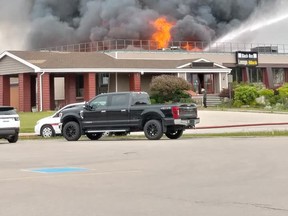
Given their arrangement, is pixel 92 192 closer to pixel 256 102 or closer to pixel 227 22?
pixel 256 102

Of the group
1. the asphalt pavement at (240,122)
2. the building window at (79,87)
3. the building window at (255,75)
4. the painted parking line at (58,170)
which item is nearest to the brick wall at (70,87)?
the building window at (79,87)

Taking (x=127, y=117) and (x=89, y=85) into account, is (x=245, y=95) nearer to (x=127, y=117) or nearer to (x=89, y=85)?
(x=89, y=85)

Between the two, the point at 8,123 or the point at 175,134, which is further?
the point at 175,134

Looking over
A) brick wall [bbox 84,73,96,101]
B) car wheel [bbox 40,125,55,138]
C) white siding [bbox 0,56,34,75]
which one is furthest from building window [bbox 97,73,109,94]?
car wheel [bbox 40,125,55,138]

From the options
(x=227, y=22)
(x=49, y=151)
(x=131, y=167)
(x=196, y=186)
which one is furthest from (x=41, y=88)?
(x=227, y=22)

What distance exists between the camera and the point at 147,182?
10.8 meters

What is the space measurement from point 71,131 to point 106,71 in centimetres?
3067

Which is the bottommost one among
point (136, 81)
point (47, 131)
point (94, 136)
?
point (94, 136)

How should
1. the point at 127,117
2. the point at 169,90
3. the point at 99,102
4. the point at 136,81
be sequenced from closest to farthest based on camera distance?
the point at 127,117 → the point at 99,102 → the point at 169,90 → the point at 136,81

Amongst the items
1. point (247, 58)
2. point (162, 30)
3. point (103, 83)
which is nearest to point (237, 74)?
point (247, 58)

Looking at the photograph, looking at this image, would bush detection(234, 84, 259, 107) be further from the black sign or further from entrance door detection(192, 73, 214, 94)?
the black sign

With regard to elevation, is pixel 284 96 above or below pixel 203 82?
below

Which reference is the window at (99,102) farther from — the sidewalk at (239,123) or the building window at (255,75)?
the building window at (255,75)

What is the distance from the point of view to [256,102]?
51.4 m
